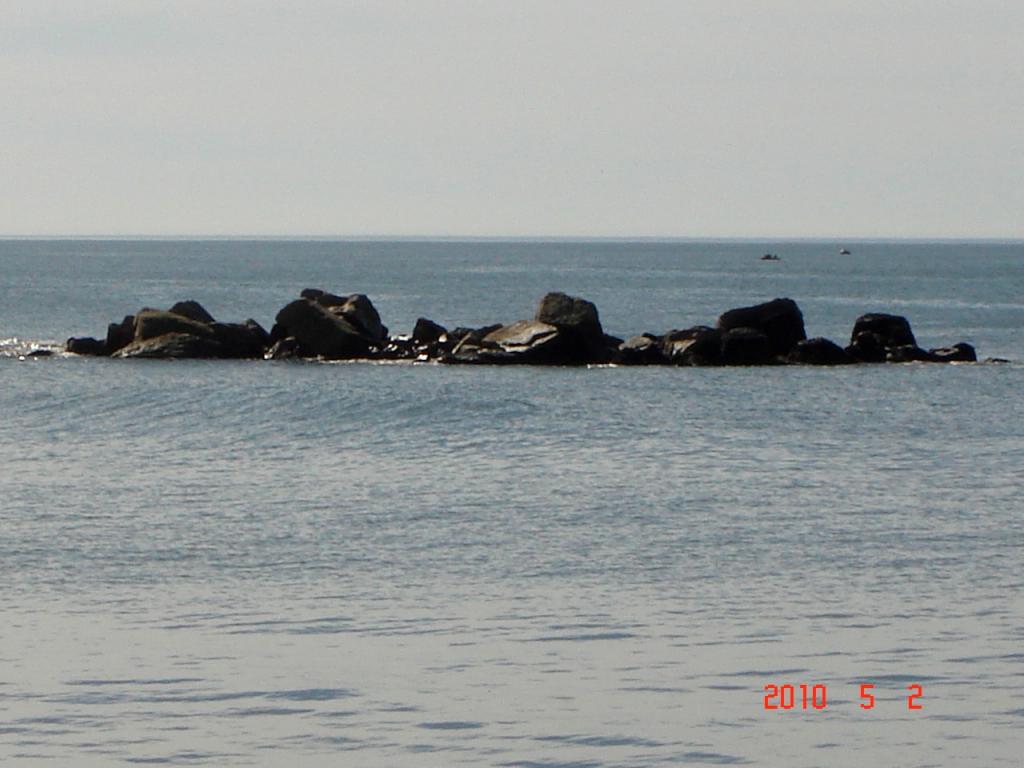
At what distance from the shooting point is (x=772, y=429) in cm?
4188

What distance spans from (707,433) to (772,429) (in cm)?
192

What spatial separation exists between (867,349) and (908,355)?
161 cm

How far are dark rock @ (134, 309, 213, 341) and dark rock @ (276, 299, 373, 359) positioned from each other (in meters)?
2.99

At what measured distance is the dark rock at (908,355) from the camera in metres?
62.6

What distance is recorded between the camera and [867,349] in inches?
2463

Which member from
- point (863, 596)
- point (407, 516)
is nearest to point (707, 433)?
point (407, 516)

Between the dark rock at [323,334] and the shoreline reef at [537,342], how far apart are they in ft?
0.12

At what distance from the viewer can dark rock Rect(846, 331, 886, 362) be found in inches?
2452

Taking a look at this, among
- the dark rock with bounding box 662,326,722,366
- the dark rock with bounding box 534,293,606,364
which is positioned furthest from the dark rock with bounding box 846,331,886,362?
the dark rock with bounding box 534,293,606,364

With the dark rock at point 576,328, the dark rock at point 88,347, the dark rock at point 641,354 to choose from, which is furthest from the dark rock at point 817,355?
the dark rock at point 88,347

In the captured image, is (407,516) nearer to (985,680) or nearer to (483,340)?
(985,680)

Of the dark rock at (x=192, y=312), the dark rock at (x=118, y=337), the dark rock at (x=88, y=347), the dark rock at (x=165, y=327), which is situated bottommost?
the dark rock at (x=88, y=347)

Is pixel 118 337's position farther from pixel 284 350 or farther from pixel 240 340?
pixel 284 350
